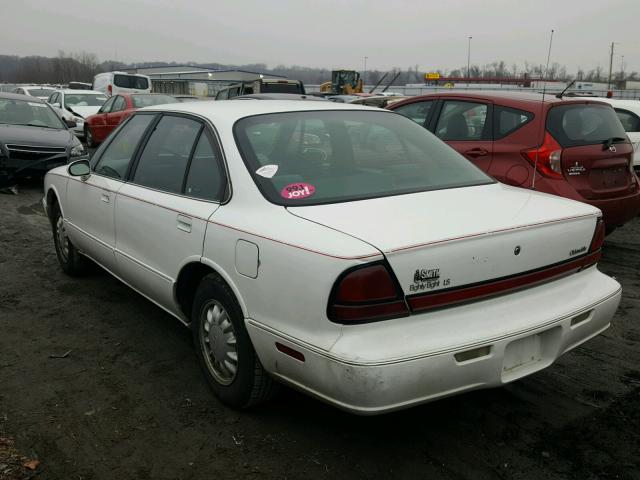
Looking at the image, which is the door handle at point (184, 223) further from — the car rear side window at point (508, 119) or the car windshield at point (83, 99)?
the car windshield at point (83, 99)

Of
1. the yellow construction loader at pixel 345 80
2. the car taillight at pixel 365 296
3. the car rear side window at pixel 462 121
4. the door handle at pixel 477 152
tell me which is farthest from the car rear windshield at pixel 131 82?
the car taillight at pixel 365 296

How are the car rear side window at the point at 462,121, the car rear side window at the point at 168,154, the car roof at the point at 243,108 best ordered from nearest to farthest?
the car roof at the point at 243,108 < the car rear side window at the point at 168,154 < the car rear side window at the point at 462,121

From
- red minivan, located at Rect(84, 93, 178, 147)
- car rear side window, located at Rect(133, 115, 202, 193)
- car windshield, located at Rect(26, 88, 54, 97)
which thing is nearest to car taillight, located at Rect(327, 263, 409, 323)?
car rear side window, located at Rect(133, 115, 202, 193)

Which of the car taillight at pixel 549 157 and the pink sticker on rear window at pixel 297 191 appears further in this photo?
the car taillight at pixel 549 157

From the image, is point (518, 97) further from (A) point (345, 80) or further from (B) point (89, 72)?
(B) point (89, 72)

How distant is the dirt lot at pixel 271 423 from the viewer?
2654 millimetres

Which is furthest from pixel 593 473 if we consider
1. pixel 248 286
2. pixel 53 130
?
pixel 53 130

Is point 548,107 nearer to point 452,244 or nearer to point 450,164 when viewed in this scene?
point 450,164

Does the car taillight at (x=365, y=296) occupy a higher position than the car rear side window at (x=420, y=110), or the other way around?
the car rear side window at (x=420, y=110)

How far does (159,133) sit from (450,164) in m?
1.92

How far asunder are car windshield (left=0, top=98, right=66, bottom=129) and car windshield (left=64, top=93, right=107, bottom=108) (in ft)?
26.2

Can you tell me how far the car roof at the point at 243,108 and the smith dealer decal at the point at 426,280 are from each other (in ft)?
4.89

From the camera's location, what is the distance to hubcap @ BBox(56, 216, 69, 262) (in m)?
5.28

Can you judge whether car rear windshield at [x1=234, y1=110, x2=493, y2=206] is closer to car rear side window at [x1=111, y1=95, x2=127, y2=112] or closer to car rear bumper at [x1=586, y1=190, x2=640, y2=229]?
car rear bumper at [x1=586, y1=190, x2=640, y2=229]
